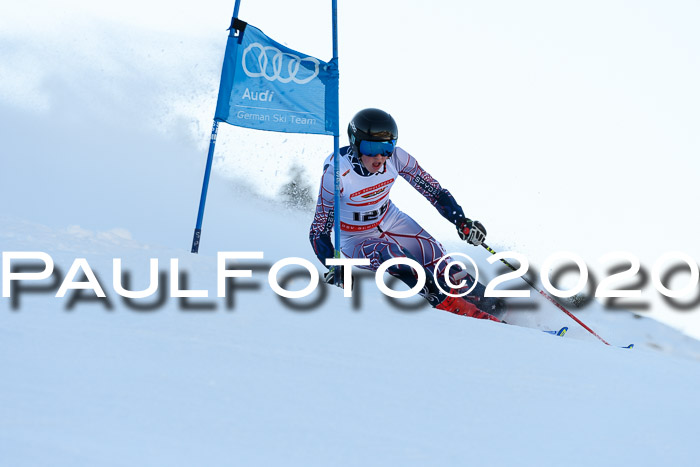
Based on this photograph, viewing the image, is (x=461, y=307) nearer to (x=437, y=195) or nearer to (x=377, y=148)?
(x=437, y=195)

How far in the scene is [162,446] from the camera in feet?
4.66

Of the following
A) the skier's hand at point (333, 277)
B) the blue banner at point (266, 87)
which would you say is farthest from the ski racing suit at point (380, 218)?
the blue banner at point (266, 87)

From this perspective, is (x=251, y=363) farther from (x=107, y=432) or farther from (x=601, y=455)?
(x=601, y=455)

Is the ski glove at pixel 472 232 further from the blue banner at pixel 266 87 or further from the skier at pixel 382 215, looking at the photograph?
the blue banner at pixel 266 87

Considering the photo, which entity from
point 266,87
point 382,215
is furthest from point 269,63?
point 382,215

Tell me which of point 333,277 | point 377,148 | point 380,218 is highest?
point 377,148

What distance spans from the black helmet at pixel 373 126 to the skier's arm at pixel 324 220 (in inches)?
13.0

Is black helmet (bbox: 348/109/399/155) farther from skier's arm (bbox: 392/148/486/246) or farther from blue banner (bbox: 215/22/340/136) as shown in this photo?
blue banner (bbox: 215/22/340/136)

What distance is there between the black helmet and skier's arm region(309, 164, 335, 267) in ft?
1.09

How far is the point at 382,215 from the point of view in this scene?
500 cm

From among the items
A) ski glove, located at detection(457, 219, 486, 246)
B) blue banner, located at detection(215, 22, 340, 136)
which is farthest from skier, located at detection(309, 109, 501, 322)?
blue banner, located at detection(215, 22, 340, 136)

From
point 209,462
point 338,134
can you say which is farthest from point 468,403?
point 338,134

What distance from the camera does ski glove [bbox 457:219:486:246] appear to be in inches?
191

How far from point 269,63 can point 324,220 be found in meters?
1.20
